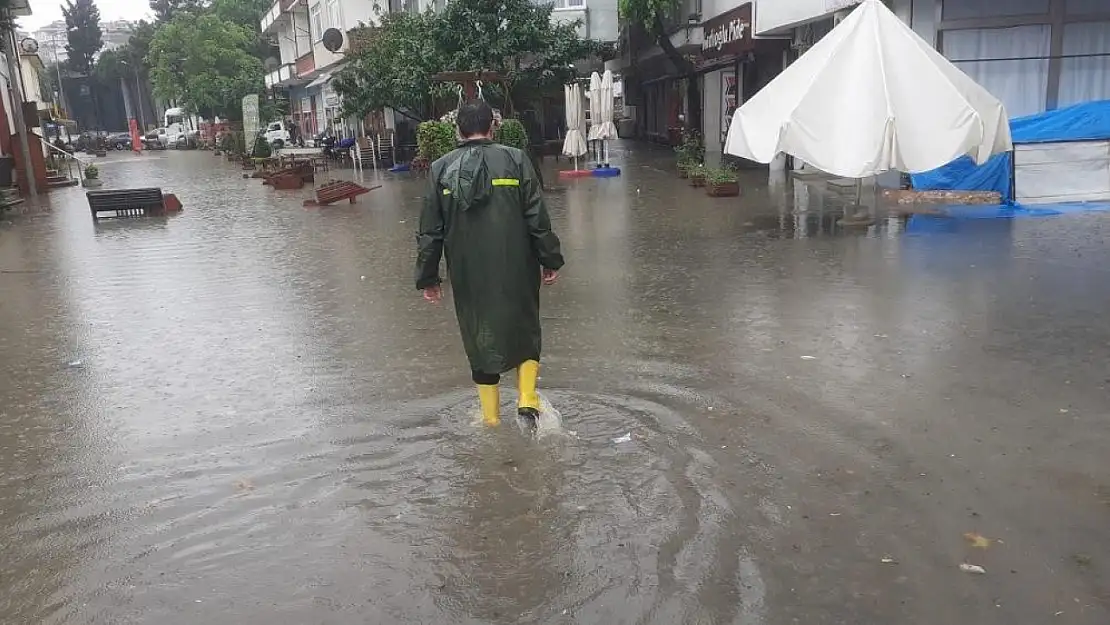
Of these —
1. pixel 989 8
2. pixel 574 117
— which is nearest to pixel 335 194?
pixel 574 117

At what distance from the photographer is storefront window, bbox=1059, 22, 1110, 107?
13.9 m

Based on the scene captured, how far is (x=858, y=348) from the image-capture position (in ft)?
20.2

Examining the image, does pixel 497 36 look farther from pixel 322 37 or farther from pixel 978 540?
pixel 978 540

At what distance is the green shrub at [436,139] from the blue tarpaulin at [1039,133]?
24.0 feet

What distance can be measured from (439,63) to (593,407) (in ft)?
56.7

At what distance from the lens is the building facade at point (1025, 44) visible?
13.9m

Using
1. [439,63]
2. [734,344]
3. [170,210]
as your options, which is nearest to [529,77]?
[439,63]

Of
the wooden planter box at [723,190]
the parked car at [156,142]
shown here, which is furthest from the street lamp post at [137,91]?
the wooden planter box at [723,190]

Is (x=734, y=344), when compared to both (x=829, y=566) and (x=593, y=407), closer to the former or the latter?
(x=593, y=407)

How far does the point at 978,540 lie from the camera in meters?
3.57

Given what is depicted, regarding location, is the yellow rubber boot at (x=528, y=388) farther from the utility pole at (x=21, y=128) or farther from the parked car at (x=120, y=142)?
the parked car at (x=120, y=142)

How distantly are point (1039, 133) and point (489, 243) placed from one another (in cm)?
1067

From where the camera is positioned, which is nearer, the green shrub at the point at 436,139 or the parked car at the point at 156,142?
the green shrub at the point at 436,139

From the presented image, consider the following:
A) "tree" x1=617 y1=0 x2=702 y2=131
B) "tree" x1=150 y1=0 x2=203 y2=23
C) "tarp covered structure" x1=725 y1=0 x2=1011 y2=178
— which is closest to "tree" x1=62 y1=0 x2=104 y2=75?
"tree" x1=150 y1=0 x2=203 y2=23
